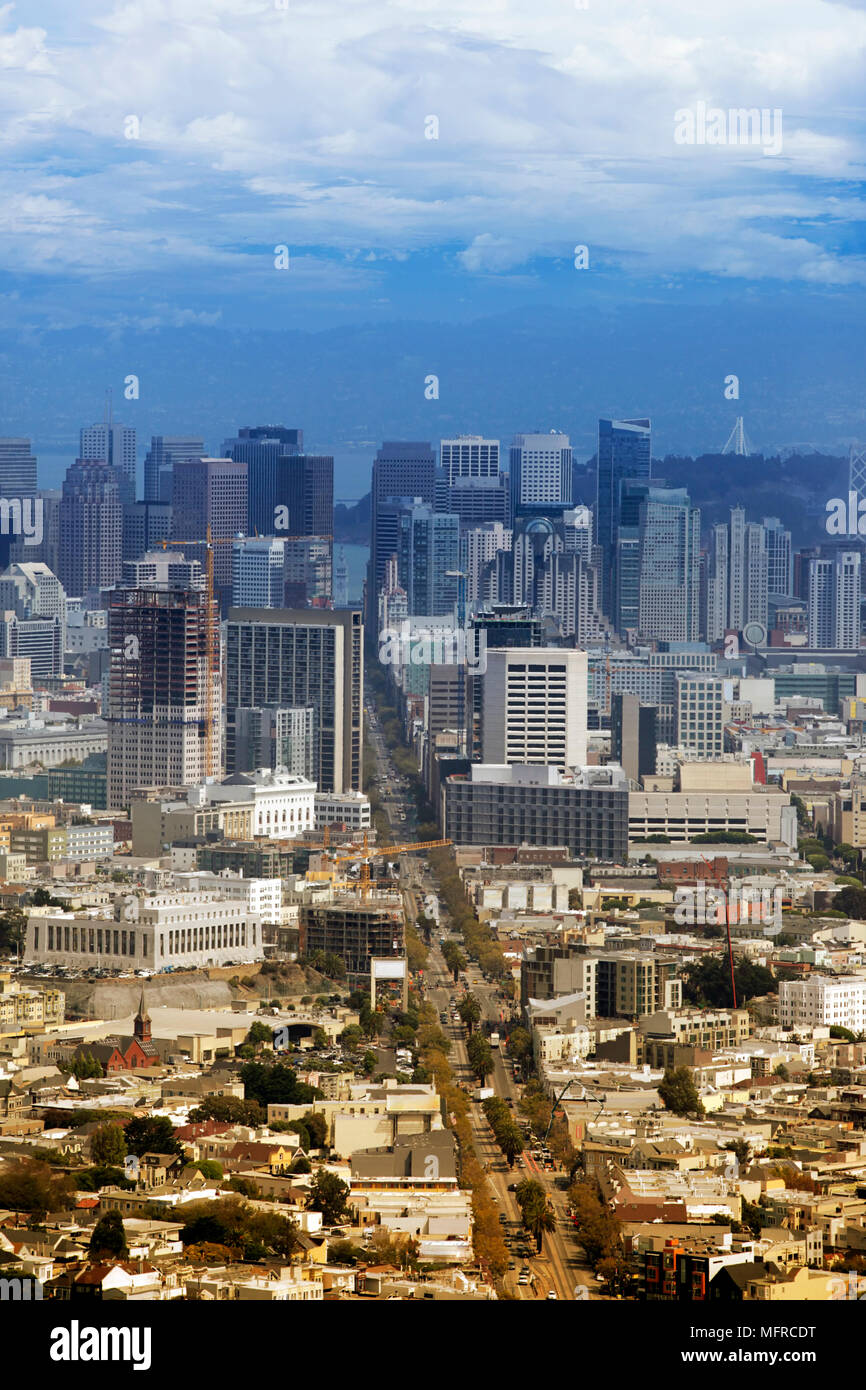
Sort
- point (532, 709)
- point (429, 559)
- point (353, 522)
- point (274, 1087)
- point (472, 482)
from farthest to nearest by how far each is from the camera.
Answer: point (472, 482) → point (353, 522) → point (429, 559) → point (532, 709) → point (274, 1087)

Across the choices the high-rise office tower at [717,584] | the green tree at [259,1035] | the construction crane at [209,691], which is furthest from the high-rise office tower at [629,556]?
the green tree at [259,1035]

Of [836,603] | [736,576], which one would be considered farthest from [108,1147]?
[736,576]

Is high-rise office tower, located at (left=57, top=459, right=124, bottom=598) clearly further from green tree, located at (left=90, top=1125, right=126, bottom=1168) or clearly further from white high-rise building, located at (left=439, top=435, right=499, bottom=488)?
green tree, located at (left=90, top=1125, right=126, bottom=1168)

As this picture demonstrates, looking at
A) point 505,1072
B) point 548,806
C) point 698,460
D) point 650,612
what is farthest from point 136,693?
point 698,460

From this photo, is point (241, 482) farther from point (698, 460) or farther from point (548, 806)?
point (548, 806)

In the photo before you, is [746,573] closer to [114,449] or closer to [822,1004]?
[114,449]

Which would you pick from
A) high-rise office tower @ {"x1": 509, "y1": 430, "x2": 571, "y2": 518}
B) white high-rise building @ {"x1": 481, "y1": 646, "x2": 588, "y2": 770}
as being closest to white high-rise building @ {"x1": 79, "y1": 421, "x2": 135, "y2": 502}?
high-rise office tower @ {"x1": 509, "y1": 430, "x2": 571, "y2": 518}
